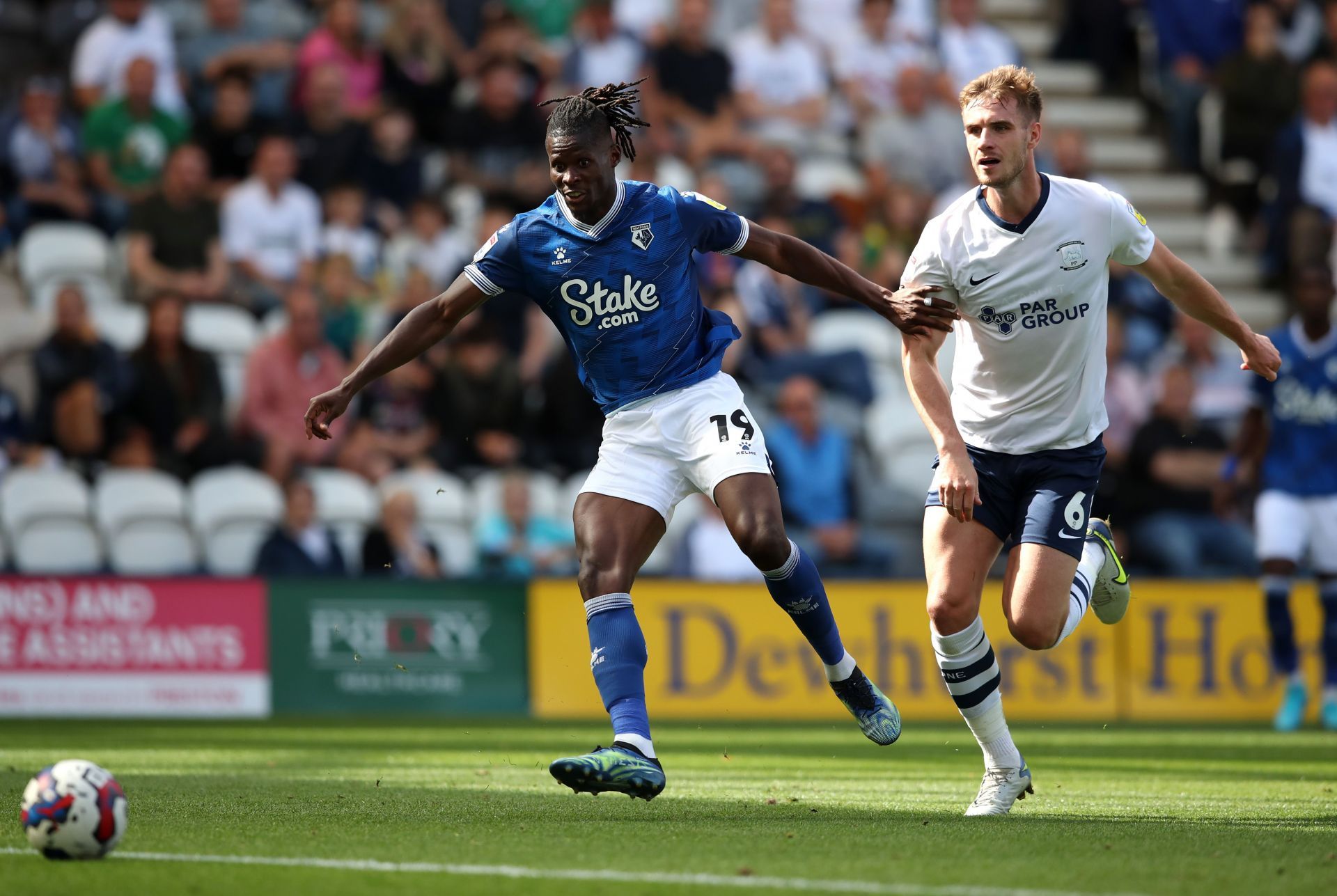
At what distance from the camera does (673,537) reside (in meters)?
14.5

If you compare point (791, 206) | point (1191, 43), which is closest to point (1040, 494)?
point (791, 206)

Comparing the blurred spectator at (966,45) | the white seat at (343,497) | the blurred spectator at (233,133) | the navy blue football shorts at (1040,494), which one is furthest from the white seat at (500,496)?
the navy blue football shorts at (1040,494)

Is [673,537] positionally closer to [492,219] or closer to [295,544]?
[295,544]

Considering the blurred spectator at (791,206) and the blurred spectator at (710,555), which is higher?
the blurred spectator at (791,206)

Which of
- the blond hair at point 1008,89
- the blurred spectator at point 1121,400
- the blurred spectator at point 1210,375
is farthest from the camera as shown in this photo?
the blurred spectator at point 1210,375

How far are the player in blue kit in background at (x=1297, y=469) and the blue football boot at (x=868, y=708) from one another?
5872 millimetres

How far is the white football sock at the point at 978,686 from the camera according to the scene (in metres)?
6.77

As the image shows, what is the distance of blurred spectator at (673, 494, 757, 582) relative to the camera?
14078mm

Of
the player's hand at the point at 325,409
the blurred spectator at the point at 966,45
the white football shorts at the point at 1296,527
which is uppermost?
the blurred spectator at the point at 966,45

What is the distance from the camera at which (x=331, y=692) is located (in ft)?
43.4

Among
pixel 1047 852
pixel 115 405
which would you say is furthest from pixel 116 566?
pixel 1047 852

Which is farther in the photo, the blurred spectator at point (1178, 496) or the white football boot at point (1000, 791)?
the blurred spectator at point (1178, 496)

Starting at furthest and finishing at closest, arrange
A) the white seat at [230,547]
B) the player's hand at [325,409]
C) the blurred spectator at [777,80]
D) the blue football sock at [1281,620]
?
the blurred spectator at [777,80] → the white seat at [230,547] → the blue football sock at [1281,620] → the player's hand at [325,409]

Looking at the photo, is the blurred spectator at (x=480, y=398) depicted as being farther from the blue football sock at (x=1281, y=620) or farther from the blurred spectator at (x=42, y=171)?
the blue football sock at (x=1281, y=620)
